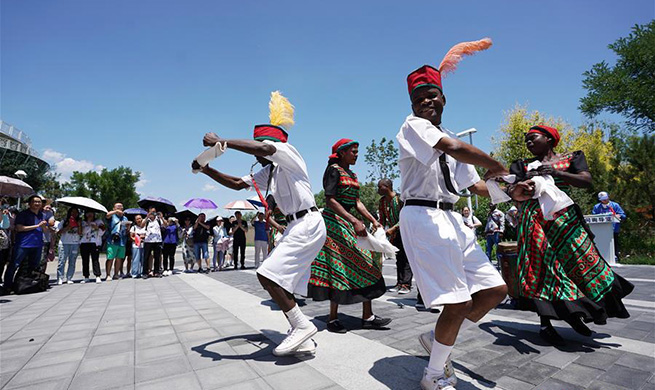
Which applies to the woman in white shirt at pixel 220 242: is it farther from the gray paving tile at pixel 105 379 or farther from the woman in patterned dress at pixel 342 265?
the gray paving tile at pixel 105 379

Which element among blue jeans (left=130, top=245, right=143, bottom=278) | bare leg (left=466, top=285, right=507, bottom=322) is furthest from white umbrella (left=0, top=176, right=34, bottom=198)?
bare leg (left=466, top=285, right=507, bottom=322)

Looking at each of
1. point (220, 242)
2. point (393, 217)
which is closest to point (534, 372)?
point (393, 217)

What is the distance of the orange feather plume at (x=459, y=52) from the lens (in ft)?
8.38

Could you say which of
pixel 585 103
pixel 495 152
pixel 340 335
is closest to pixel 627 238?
pixel 340 335

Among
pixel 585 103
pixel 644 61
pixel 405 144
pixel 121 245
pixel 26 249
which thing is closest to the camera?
pixel 405 144

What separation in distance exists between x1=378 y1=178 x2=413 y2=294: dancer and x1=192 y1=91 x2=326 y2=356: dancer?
2.94m

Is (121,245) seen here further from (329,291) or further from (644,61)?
(644,61)

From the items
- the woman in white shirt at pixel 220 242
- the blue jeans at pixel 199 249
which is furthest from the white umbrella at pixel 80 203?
the woman in white shirt at pixel 220 242

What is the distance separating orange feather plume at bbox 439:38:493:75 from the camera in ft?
8.38

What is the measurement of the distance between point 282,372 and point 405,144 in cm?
190

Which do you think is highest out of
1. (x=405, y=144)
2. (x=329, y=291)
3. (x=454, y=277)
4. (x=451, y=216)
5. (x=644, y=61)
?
(x=644, y=61)

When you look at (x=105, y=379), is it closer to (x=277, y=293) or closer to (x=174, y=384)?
(x=174, y=384)

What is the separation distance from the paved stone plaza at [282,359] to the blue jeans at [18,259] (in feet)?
9.54

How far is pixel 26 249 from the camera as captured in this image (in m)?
7.34
